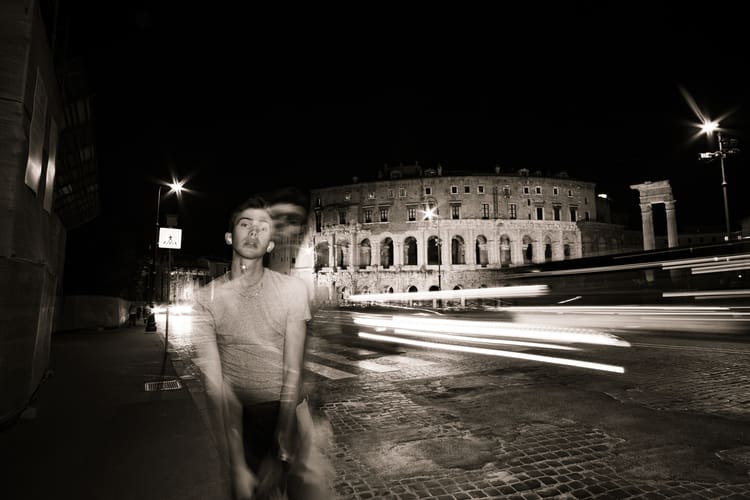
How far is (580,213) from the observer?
65.7 metres

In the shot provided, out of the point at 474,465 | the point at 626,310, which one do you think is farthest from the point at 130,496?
the point at 626,310

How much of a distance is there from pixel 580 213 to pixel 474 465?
69.5m

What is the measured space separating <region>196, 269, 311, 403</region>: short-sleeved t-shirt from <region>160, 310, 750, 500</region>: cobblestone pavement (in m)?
2.00

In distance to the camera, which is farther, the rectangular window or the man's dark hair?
the rectangular window

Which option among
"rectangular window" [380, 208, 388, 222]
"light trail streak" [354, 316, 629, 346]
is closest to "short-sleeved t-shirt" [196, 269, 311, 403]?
"light trail streak" [354, 316, 629, 346]

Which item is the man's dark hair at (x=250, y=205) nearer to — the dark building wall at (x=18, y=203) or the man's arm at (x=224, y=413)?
the man's arm at (x=224, y=413)

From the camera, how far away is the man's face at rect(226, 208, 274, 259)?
225 centimetres

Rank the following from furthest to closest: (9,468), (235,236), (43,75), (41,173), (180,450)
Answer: (41,173), (43,75), (180,450), (9,468), (235,236)

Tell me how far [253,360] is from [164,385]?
23.3 ft

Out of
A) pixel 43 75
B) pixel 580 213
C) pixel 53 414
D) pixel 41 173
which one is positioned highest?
pixel 580 213

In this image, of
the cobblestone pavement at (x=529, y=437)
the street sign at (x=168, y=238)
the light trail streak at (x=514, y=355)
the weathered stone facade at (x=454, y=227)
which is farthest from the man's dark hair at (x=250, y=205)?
the weathered stone facade at (x=454, y=227)

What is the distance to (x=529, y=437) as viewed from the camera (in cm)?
478

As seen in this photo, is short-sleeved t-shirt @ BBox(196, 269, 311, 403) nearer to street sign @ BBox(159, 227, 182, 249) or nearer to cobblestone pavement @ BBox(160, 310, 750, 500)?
cobblestone pavement @ BBox(160, 310, 750, 500)

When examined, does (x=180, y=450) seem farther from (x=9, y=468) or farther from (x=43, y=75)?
(x=43, y=75)
